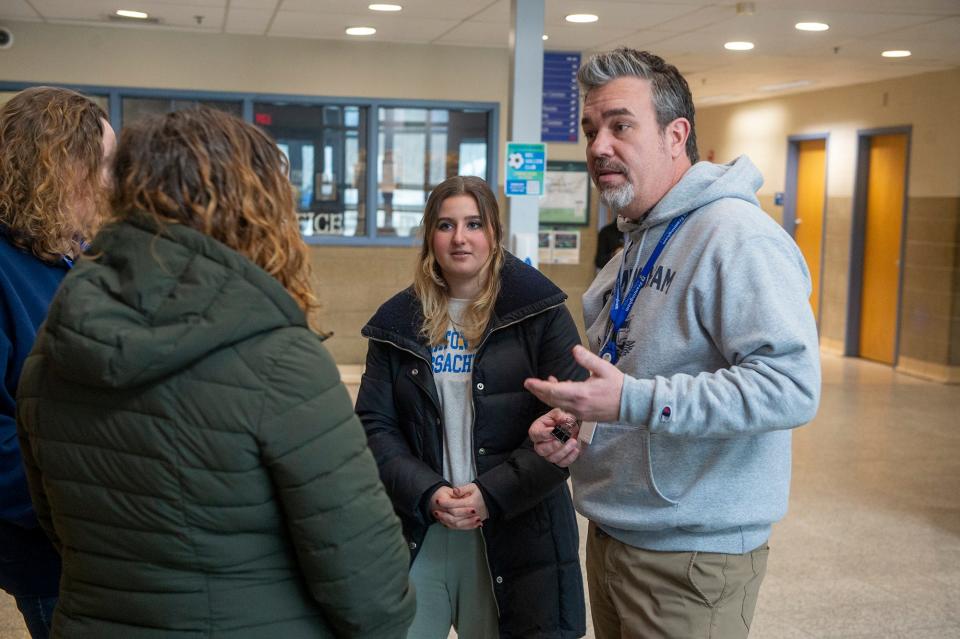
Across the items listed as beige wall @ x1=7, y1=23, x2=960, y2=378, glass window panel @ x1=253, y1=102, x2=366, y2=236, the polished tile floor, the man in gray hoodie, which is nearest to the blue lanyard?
the man in gray hoodie

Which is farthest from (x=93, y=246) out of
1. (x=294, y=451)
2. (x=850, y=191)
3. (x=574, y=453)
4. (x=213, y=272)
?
(x=850, y=191)

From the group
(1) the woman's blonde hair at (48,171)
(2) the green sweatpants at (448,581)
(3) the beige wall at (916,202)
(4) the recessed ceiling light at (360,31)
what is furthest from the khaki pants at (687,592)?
(3) the beige wall at (916,202)

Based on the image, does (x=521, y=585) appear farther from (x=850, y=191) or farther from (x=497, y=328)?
(x=850, y=191)

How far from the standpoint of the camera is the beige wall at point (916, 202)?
9.00 metres

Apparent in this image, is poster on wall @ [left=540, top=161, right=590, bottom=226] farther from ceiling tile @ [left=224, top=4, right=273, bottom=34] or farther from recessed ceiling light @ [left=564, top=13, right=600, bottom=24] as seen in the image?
ceiling tile @ [left=224, top=4, right=273, bottom=34]

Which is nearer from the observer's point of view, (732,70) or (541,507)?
(541,507)

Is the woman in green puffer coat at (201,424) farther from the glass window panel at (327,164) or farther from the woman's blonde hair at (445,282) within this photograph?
the glass window panel at (327,164)

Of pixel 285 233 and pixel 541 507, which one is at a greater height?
pixel 285 233

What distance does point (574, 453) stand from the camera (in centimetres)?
192

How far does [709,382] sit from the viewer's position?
1.60 meters

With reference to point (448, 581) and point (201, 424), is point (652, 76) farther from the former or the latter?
point (448, 581)

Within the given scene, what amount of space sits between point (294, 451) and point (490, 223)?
1432 millimetres

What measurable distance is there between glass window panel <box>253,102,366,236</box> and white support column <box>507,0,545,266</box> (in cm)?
322

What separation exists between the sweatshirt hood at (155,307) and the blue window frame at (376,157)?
7204 millimetres
